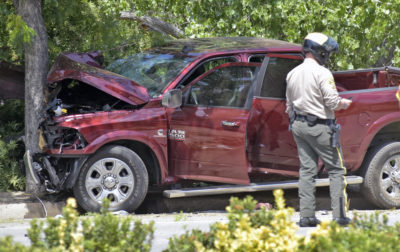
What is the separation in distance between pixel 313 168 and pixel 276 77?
1523mm

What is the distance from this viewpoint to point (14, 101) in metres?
9.84

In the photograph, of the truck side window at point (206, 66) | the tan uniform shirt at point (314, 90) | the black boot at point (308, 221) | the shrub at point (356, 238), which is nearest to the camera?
the shrub at point (356, 238)

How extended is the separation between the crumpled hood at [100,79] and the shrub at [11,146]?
5.51ft

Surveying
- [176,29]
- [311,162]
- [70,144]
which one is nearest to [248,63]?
[311,162]

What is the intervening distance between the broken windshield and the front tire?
34.1 inches

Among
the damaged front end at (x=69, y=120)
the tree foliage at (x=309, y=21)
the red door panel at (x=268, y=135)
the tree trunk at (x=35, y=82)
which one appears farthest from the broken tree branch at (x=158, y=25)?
the red door panel at (x=268, y=135)

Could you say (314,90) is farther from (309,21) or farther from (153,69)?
(309,21)

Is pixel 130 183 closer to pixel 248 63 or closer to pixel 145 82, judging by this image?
pixel 145 82

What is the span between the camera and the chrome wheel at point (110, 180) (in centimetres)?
702

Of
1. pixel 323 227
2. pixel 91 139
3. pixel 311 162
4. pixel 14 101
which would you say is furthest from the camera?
pixel 14 101

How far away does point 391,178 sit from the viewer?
7.65 meters

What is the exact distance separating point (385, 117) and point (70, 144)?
3648mm

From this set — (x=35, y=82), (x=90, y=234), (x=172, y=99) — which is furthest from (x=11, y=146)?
(x=90, y=234)

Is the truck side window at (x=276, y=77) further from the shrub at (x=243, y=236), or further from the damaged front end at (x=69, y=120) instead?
the shrub at (x=243, y=236)
